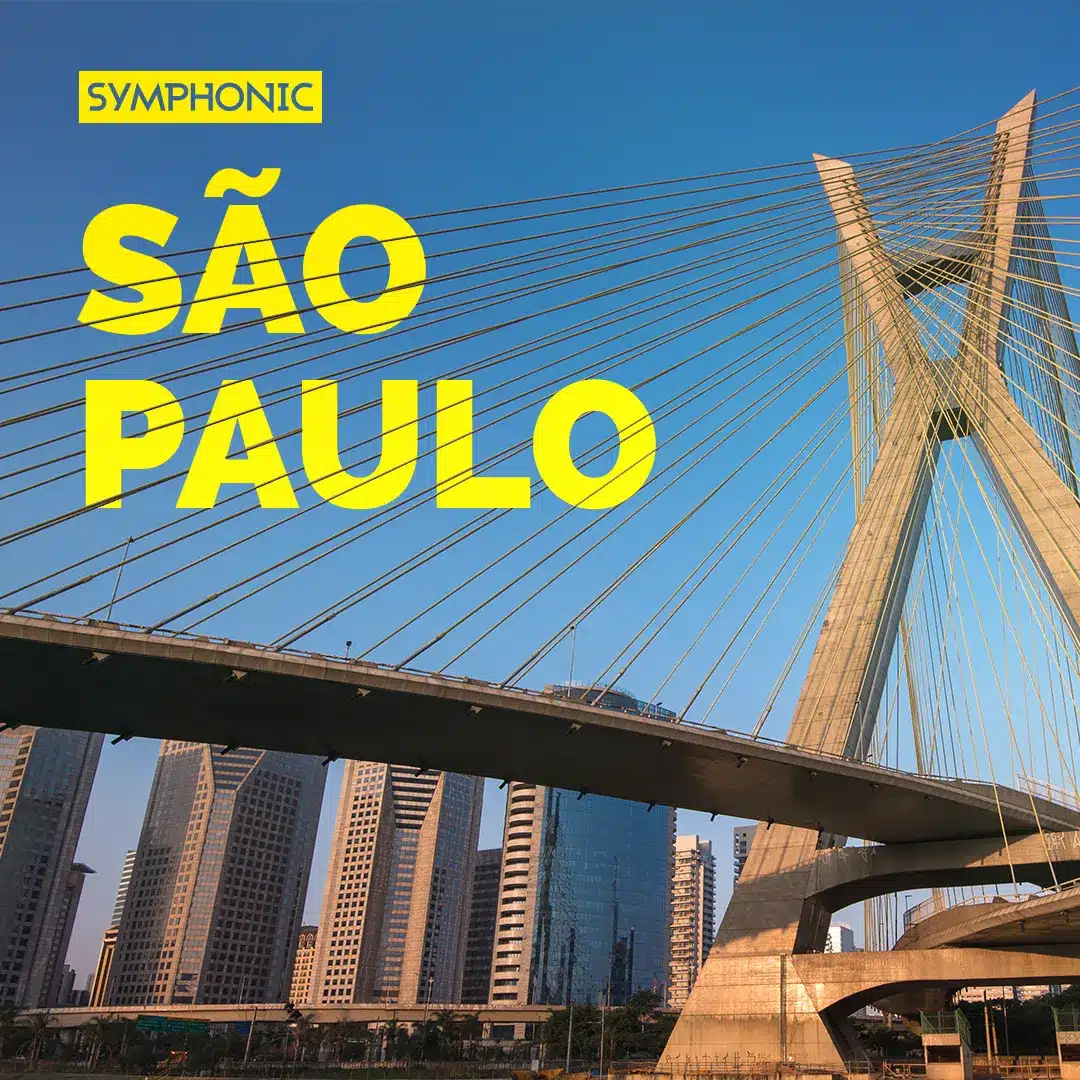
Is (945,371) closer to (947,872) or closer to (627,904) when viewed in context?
(947,872)

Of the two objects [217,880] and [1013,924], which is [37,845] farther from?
[1013,924]

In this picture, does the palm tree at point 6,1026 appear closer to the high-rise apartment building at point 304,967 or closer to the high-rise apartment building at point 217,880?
the high-rise apartment building at point 217,880

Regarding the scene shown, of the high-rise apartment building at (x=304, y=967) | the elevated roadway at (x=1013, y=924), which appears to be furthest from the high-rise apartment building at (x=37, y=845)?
the elevated roadway at (x=1013, y=924)

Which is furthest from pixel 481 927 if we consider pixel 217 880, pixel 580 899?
pixel 217 880

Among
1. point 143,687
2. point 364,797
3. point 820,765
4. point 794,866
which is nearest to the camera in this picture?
point 143,687

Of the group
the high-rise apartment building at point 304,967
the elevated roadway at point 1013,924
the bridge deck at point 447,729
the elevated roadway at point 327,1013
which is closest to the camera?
the bridge deck at point 447,729

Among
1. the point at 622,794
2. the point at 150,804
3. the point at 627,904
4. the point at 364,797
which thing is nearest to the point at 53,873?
the point at 150,804

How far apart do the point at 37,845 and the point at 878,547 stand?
121386 millimetres

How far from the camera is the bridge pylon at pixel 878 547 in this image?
30766 millimetres

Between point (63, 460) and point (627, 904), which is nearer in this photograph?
point (63, 460)

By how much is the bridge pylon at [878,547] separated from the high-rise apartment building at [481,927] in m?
120

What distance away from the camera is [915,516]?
34.3 m

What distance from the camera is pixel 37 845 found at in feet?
414

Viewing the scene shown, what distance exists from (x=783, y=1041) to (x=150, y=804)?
142250mm
